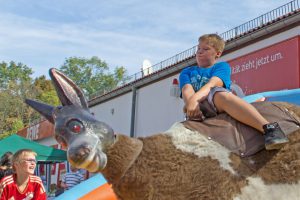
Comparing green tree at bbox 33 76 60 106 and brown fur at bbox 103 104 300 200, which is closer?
brown fur at bbox 103 104 300 200

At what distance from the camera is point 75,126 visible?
2.13 metres

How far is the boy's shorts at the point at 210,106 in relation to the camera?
8.60 feet

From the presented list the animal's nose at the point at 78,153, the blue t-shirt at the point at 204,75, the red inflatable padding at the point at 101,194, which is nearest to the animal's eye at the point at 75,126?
the animal's nose at the point at 78,153

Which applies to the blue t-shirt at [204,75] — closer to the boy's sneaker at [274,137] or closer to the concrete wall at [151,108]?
the boy's sneaker at [274,137]

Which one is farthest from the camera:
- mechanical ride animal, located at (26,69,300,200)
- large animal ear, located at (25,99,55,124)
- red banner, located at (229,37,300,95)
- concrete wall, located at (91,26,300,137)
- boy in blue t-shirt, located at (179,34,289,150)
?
concrete wall, located at (91,26,300,137)

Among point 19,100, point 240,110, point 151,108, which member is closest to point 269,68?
point 151,108

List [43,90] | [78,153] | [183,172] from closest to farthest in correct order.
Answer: [78,153]
[183,172]
[43,90]

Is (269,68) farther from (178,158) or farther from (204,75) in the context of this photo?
(178,158)

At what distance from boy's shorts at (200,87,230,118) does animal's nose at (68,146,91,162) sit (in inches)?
32.4

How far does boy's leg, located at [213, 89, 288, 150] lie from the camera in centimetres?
235

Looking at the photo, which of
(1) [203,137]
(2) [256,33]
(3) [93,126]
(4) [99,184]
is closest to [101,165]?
(3) [93,126]

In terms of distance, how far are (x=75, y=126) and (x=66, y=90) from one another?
16 cm

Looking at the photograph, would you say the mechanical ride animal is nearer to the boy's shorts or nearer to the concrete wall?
the boy's shorts

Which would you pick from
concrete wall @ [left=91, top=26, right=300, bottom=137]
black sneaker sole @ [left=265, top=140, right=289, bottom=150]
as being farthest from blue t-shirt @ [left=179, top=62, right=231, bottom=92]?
concrete wall @ [left=91, top=26, right=300, bottom=137]
